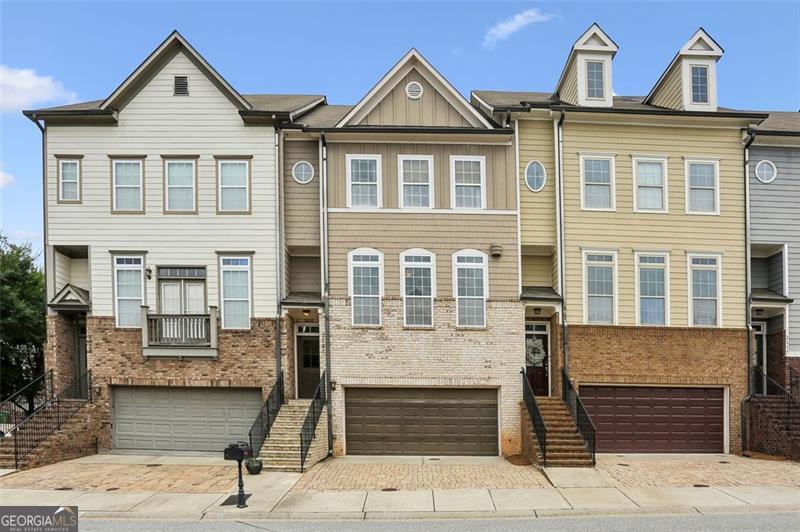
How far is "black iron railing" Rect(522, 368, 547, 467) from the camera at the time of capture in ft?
49.5

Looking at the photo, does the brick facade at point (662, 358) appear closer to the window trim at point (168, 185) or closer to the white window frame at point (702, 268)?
the white window frame at point (702, 268)

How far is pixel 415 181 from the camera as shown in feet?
59.8

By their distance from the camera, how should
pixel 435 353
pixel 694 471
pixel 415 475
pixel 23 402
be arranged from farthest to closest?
1. pixel 23 402
2. pixel 435 353
3. pixel 694 471
4. pixel 415 475

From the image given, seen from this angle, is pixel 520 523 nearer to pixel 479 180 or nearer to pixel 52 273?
pixel 479 180

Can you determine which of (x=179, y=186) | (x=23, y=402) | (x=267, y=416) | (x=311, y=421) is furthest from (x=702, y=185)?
(x=23, y=402)

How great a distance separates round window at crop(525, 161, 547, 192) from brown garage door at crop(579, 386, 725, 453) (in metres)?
5.98

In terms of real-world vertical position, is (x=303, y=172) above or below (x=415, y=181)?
above

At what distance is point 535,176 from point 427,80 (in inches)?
165

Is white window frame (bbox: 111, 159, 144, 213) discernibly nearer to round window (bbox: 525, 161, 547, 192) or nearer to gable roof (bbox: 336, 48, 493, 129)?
gable roof (bbox: 336, 48, 493, 129)

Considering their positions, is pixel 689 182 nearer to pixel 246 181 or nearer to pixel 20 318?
pixel 246 181

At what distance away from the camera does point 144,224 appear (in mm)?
18031

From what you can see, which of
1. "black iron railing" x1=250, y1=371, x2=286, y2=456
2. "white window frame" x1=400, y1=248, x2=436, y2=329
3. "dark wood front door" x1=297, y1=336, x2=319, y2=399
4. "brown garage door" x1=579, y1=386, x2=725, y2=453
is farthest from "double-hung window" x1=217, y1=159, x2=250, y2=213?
"brown garage door" x1=579, y1=386, x2=725, y2=453

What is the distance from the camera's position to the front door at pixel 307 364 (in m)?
19.1

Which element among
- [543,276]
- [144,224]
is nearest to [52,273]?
[144,224]
